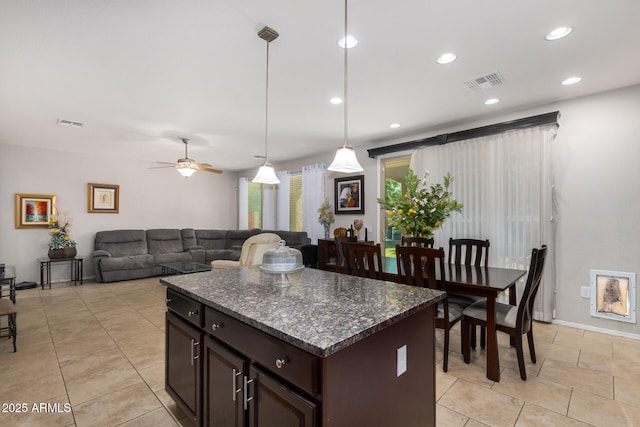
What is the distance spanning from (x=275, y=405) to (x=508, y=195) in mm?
3833

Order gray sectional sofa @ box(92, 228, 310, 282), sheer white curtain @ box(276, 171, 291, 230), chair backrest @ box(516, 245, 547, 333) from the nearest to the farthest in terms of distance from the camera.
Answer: chair backrest @ box(516, 245, 547, 333) < gray sectional sofa @ box(92, 228, 310, 282) < sheer white curtain @ box(276, 171, 291, 230)

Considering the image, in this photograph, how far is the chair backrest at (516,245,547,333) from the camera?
229 centimetres

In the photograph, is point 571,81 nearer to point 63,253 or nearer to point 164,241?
point 164,241

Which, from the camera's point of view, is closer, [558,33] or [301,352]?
[301,352]

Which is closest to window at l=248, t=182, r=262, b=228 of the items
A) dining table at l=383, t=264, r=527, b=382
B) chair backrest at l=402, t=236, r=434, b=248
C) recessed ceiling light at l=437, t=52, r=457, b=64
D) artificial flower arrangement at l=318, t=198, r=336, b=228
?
artificial flower arrangement at l=318, t=198, r=336, b=228

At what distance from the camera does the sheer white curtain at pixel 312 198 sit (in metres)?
6.28

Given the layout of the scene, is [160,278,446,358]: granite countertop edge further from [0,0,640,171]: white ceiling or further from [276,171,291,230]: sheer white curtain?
[276,171,291,230]: sheer white curtain

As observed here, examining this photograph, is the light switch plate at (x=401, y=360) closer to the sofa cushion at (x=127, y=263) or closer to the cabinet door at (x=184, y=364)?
the cabinet door at (x=184, y=364)

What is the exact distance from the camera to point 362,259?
2854 mm

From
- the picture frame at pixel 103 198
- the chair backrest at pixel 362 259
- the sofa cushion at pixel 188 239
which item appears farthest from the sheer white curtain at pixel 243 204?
the chair backrest at pixel 362 259

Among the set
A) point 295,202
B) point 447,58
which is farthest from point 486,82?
point 295,202

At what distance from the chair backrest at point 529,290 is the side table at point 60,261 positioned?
277 inches

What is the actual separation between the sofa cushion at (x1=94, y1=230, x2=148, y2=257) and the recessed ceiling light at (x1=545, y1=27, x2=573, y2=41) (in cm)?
763

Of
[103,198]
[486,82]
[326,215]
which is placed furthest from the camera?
[103,198]
